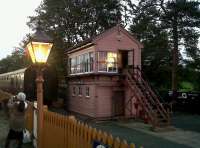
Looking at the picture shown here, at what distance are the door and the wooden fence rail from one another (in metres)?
18.5

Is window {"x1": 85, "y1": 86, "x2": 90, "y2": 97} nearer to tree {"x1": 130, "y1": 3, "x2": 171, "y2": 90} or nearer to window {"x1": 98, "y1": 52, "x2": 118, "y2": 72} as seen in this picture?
window {"x1": 98, "y1": 52, "x2": 118, "y2": 72}

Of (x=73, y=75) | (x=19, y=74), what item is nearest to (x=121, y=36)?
(x=73, y=75)

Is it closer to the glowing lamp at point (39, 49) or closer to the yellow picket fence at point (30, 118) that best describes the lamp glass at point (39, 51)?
the glowing lamp at point (39, 49)

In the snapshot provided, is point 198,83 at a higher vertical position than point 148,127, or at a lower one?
higher

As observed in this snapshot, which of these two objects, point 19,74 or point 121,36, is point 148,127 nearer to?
point 121,36

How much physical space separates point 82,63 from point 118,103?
540 centimetres

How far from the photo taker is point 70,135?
7582 millimetres

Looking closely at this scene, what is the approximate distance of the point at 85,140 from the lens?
6457 mm

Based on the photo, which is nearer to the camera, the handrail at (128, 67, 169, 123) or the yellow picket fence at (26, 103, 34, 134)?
the yellow picket fence at (26, 103, 34, 134)

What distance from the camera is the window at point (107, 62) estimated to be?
28.2m

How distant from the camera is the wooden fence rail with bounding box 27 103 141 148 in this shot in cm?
537

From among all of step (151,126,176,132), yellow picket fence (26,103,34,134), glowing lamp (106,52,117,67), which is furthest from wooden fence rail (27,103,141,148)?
glowing lamp (106,52,117,67)

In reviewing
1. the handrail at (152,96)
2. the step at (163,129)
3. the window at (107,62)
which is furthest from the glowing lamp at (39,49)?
the window at (107,62)

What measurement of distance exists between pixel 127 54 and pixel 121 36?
188cm
